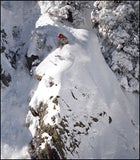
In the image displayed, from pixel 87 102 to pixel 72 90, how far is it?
1.09m

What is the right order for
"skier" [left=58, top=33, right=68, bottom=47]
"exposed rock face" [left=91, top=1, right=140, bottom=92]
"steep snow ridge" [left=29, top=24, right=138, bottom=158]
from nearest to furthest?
"steep snow ridge" [left=29, top=24, right=138, bottom=158]
"exposed rock face" [left=91, top=1, right=140, bottom=92]
"skier" [left=58, top=33, right=68, bottom=47]

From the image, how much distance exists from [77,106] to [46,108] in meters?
1.78

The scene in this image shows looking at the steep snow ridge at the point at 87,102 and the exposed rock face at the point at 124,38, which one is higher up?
the exposed rock face at the point at 124,38

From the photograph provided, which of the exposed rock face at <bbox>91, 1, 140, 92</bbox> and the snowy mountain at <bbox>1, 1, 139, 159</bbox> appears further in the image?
the exposed rock face at <bbox>91, 1, 140, 92</bbox>

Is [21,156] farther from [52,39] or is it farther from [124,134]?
[52,39]

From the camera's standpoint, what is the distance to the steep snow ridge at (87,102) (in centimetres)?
1627

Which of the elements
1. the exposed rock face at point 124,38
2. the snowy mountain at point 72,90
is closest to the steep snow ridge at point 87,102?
the snowy mountain at point 72,90

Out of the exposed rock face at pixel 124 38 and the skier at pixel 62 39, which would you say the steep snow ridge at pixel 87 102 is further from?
the exposed rock face at pixel 124 38

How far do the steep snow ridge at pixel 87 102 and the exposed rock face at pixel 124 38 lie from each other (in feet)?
2.54

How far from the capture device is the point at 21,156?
55.8ft

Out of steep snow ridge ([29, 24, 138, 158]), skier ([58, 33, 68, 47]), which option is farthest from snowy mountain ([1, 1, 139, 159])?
skier ([58, 33, 68, 47])

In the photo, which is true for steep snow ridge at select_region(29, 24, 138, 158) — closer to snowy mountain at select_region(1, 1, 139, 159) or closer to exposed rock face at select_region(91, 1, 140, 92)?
snowy mountain at select_region(1, 1, 139, 159)

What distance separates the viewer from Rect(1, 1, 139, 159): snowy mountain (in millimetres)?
16297

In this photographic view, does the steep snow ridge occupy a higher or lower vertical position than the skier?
lower
